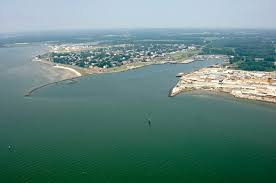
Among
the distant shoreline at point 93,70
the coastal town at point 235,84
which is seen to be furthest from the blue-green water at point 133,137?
the distant shoreline at point 93,70

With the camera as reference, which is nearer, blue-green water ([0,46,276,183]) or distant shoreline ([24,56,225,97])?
blue-green water ([0,46,276,183])

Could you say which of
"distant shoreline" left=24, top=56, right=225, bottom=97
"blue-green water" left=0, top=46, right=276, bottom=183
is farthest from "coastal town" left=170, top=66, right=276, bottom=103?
"distant shoreline" left=24, top=56, right=225, bottom=97

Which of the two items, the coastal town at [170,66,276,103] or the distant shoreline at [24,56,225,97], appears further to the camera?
the distant shoreline at [24,56,225,97]

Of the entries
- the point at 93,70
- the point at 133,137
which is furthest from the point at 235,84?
the point at 93,70

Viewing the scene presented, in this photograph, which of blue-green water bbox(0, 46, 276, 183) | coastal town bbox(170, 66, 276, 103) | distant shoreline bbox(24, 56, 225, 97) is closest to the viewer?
blue-green water bbox(0, 46, 276, 183)

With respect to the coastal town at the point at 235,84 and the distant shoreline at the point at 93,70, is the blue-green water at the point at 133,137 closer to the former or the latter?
the coastal town at the point at 235,84

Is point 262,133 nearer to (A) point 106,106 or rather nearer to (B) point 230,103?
(B) point 230,103

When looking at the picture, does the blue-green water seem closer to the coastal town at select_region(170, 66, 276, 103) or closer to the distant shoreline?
the coastal town at select_region(170, 66, 276, 103)

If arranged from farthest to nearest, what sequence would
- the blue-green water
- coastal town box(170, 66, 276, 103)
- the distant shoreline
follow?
the distant shoreline, coastal town box(170, 66, 276, 103), the blue-green water
